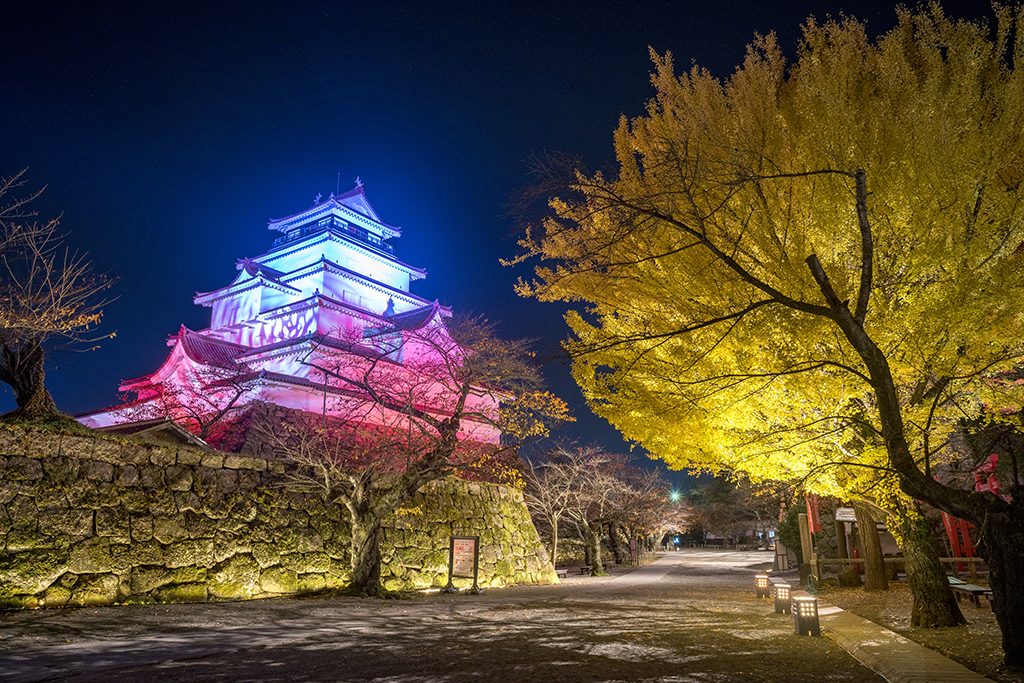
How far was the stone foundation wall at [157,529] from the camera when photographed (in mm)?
9758

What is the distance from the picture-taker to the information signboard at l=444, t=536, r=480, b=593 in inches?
645

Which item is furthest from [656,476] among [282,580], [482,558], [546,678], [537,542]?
[546,678]

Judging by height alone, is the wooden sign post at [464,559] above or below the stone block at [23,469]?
below

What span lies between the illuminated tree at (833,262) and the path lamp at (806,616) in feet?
5.90

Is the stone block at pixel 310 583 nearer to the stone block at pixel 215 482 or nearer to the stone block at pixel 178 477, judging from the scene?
the stone block at pixel 215 482

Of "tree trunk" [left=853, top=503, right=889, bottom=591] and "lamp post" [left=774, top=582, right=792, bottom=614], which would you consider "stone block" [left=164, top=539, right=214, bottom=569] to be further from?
"tree trunk" [left=853, top=503, right=889, bottom=591]

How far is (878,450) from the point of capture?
795 centimetres

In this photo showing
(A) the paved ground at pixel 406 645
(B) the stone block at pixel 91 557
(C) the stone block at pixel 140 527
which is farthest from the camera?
(C) the stone block at pixel 140 527

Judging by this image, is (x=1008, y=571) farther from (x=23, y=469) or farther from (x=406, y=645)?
(x=23, y=469)

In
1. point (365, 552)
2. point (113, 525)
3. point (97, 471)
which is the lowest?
point (365, 552)

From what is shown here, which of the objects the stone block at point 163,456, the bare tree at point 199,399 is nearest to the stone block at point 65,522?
the stone block at point 163,456

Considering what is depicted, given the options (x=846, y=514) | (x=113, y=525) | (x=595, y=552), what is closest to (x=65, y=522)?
(x=113, y=525)

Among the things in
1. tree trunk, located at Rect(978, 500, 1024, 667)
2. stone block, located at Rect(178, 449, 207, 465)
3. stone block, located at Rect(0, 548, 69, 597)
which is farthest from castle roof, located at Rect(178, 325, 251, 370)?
tree trunk, located at Rect(978, 500, 1024, 667)

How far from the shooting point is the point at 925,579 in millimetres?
8648
